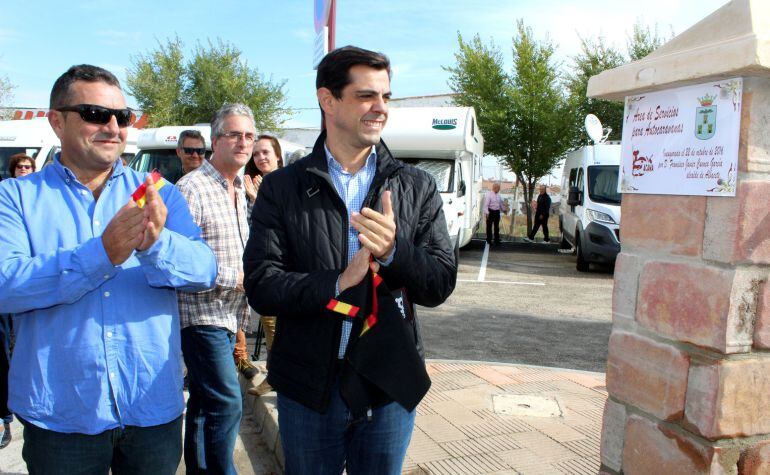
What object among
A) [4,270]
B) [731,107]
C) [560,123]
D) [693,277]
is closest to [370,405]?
[693,277]

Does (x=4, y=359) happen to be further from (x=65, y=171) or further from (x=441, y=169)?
(x=441, y=169)

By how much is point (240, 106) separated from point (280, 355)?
6.40ft

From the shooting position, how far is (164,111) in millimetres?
25969

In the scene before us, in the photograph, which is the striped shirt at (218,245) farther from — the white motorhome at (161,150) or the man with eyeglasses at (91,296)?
the white motorhome at (161,150)

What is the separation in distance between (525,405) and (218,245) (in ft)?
7.25

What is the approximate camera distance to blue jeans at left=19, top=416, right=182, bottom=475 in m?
1.99

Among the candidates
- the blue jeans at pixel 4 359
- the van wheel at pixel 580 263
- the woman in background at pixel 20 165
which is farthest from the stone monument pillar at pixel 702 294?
the van wheel at pixel 580 263

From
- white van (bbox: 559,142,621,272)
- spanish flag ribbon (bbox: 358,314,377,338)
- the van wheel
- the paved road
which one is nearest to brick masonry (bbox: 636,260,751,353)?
spanish flag ribbon (bbox: 358,314,377,338)

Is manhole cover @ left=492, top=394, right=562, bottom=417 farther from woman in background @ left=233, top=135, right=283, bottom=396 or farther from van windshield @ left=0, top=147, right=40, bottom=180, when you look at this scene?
Result: van windshield @ left=0, top=147, right=40, bottom=180

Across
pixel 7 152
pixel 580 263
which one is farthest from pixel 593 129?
pixel 7 152

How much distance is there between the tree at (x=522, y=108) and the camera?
21203 millimetres

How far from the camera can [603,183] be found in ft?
40.5

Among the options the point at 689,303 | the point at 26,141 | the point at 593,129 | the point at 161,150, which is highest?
the point at 593,129

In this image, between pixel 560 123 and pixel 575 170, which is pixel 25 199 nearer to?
pixel 575 170
